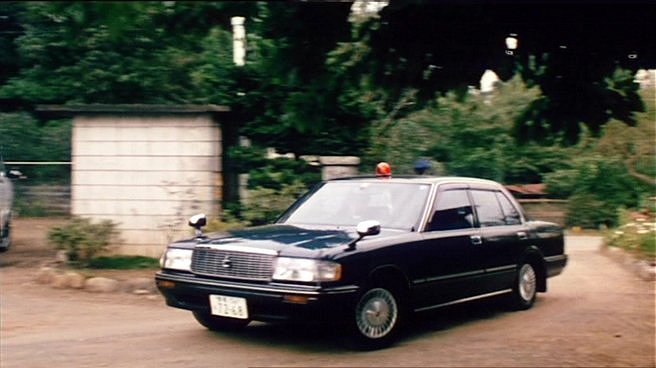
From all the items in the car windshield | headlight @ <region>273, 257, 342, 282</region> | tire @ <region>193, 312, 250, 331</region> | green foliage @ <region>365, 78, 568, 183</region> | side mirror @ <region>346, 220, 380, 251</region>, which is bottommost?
tire @ <region>193, 312, 250, 331</region>

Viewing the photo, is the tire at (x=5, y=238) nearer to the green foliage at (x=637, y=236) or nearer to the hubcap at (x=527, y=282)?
the hubcap at (x=527, y=282)

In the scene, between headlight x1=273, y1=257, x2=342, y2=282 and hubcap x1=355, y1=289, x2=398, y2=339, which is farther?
hubcap x1=355, y1=289, x2=398, y2=339

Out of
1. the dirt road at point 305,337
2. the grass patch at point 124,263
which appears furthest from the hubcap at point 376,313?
the grass patch at point 124,263

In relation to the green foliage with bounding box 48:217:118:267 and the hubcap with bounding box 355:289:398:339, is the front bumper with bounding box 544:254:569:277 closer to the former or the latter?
the hubcap with bounding box 355:289:398:339

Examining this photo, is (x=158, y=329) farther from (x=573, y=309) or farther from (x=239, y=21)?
(x=573, y=309)

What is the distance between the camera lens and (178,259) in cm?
741

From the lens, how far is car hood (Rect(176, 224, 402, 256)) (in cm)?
687

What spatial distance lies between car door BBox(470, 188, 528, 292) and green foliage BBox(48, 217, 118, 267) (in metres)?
5.00

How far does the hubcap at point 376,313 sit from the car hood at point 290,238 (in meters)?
0.47

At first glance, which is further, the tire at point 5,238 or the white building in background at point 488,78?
the tire at point 5,238

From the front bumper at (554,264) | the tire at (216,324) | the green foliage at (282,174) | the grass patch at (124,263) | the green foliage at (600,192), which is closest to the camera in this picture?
the tire at (216,324)

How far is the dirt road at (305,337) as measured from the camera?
6879 mm

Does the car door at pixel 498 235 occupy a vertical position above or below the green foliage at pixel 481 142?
below

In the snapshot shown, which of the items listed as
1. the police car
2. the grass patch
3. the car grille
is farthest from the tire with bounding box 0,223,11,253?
the car grille
